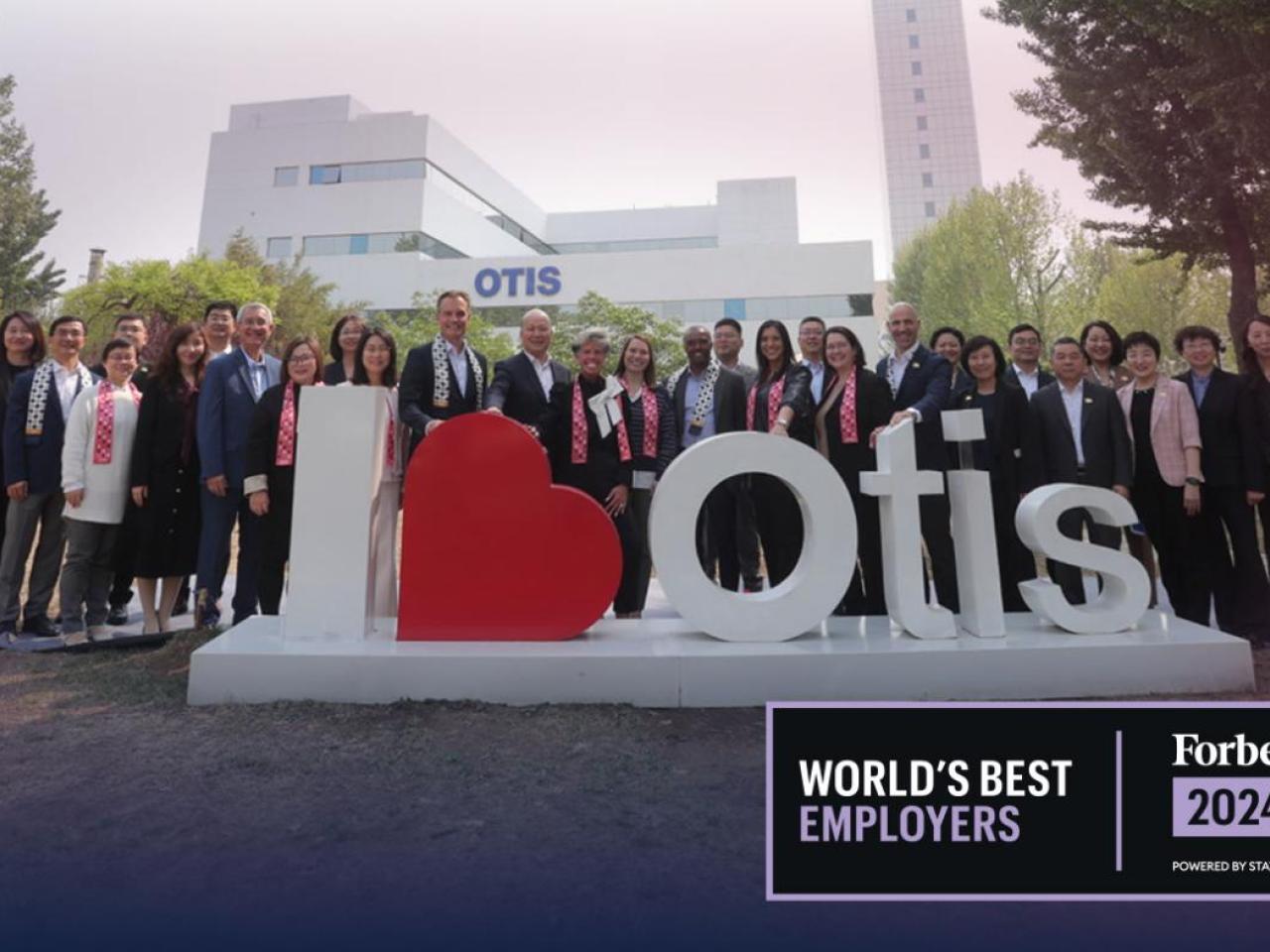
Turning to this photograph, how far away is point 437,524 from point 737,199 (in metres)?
47.1

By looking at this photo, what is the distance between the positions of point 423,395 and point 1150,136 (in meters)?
11.2

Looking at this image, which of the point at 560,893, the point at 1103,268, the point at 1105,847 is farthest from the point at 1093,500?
the point at 1103,268

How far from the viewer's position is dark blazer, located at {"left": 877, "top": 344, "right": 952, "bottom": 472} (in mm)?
4473

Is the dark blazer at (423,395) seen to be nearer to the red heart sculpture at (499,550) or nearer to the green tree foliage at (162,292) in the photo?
the red heart sculpture at (499,550)

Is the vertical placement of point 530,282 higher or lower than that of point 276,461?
higher

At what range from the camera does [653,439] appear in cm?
467

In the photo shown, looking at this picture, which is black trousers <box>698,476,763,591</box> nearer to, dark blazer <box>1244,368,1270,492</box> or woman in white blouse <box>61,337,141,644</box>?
dark blazer <box>1244,368,1270,492</box>

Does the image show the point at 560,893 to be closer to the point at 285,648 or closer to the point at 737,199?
the point at 285,648

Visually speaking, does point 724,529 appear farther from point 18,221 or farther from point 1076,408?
point 18,221

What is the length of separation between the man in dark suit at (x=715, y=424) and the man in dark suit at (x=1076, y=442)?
1.84 m

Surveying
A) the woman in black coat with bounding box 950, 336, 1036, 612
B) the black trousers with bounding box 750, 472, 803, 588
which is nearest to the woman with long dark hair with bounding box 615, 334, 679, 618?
the black trousers with bounding box 750, 472, 803, 588

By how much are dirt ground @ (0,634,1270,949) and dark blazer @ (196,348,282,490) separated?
4.94 ft

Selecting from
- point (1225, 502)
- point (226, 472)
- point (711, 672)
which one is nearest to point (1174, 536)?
point (1225, 502)

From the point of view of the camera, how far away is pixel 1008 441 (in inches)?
188
